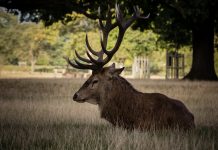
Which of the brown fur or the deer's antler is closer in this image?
the brown fur

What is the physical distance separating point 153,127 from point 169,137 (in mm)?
676

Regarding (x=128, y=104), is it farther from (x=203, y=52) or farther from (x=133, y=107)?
(x=203, y=52)

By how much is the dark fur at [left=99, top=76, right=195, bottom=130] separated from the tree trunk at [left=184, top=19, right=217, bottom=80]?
2397 cm

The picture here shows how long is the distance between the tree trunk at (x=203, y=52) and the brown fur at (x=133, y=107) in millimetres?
23935

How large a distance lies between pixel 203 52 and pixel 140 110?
83.0 feet

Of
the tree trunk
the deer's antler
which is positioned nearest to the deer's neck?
the deer's antler

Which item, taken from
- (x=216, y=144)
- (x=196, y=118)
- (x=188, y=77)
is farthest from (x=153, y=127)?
(x=188, y=77)

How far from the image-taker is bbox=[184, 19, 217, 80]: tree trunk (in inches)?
1232

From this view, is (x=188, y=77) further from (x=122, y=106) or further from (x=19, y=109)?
(x=122, y=106)

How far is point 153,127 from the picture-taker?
23.2 ft

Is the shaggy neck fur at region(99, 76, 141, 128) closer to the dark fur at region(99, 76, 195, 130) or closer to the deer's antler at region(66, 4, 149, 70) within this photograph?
the dark fur at region(99, 76, 195, 130)

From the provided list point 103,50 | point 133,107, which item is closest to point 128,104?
point 133,107

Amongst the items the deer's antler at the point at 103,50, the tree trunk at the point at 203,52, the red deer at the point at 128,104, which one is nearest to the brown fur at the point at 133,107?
the red deer at the point at 128,104

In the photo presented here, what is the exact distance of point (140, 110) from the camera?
289 inches
